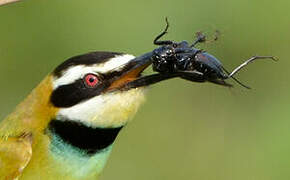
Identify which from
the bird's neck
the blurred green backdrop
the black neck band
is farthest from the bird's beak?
the blurred green backdrop

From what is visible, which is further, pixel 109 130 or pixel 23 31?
pixel 23 31

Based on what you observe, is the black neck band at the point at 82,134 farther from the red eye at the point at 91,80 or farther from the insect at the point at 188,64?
the insect at the point at 188,64

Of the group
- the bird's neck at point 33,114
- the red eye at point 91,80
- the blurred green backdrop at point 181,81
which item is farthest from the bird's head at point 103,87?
the blurred green backdrop at point 181,81

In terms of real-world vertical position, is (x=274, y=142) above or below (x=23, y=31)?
below

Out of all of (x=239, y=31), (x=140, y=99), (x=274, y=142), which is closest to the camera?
(x=140, y=99)

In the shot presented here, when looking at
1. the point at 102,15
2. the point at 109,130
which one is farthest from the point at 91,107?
the point at 102,15

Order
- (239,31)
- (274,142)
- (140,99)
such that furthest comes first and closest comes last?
(239,31) → (274,142) → (140,99)

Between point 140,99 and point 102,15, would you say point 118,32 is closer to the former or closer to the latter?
point 102,15

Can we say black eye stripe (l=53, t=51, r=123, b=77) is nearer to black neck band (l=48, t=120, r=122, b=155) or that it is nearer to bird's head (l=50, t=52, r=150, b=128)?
bird's head (l=50, t=52, r=150, b=128)
